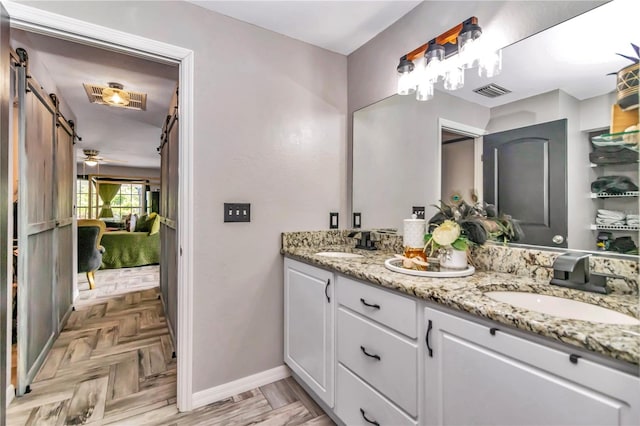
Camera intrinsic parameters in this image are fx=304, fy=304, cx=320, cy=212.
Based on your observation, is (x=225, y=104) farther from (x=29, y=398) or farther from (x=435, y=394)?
(x=29, y=398)

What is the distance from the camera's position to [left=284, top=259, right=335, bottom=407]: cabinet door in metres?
1.55

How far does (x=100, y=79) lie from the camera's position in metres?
2.60

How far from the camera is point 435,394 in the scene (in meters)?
1.01

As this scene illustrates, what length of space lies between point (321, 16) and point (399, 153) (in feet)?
3.11

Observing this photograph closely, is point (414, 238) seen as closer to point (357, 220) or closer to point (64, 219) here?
point (357, 220)

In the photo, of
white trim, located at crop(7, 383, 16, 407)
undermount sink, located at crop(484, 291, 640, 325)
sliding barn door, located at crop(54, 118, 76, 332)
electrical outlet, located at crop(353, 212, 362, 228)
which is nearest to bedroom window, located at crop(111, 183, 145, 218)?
sliding barn door, located at crop(54, 118, 76, 332)

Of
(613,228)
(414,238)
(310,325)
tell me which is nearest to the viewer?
(613,228)

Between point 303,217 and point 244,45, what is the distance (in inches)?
44.8

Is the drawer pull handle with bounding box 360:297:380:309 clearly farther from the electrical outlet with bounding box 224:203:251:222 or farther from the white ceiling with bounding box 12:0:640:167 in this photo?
the white ceiling with bounding box 12:0:640:167

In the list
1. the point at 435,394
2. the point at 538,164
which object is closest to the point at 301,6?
the point at 538,164

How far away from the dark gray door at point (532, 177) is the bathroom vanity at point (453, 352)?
0.65ft

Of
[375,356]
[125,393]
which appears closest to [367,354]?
[375,356]

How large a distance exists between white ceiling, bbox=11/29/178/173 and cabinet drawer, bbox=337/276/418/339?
191 centimetres

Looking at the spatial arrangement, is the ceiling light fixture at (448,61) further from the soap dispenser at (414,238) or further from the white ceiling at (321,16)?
the soap dispenser at (414,238)
